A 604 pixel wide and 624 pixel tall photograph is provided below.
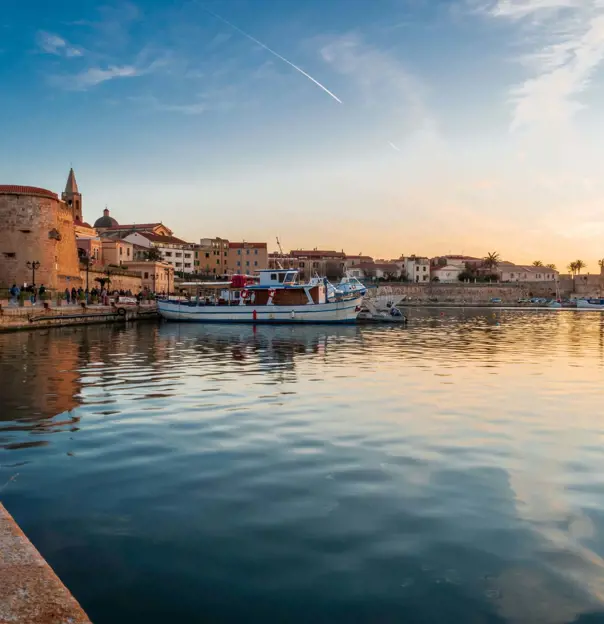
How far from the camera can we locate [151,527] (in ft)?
17.4

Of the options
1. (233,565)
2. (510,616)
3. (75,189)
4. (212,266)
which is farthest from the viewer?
(212,266)

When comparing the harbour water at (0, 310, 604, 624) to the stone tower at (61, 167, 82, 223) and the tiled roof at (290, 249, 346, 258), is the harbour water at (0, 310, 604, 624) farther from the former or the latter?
the tiled roof at (290, 249, 346, 258)

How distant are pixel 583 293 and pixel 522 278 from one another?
12325mm

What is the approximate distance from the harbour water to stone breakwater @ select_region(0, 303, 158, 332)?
57.6 ft

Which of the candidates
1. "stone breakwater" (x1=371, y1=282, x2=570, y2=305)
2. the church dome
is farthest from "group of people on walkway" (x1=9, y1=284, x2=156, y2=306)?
"stone breakwater" (x1=371, y1=282, x2=570, y2=305)

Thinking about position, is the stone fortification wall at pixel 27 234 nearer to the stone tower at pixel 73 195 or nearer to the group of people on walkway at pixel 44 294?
the group of people on walkway at pixel 44 294

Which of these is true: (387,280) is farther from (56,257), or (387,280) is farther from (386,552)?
(386,552)

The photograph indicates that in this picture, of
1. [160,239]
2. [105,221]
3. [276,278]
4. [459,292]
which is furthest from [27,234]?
[459,292]

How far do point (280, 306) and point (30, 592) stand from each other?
36.8 metres

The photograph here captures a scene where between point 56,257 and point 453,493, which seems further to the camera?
point 56,257

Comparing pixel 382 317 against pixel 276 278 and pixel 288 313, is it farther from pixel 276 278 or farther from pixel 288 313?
pixel 276 278

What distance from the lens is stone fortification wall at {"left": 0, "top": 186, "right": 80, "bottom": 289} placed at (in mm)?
42281

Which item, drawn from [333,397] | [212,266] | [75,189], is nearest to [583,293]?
[212,266]

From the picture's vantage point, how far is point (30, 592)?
334 centimetres
